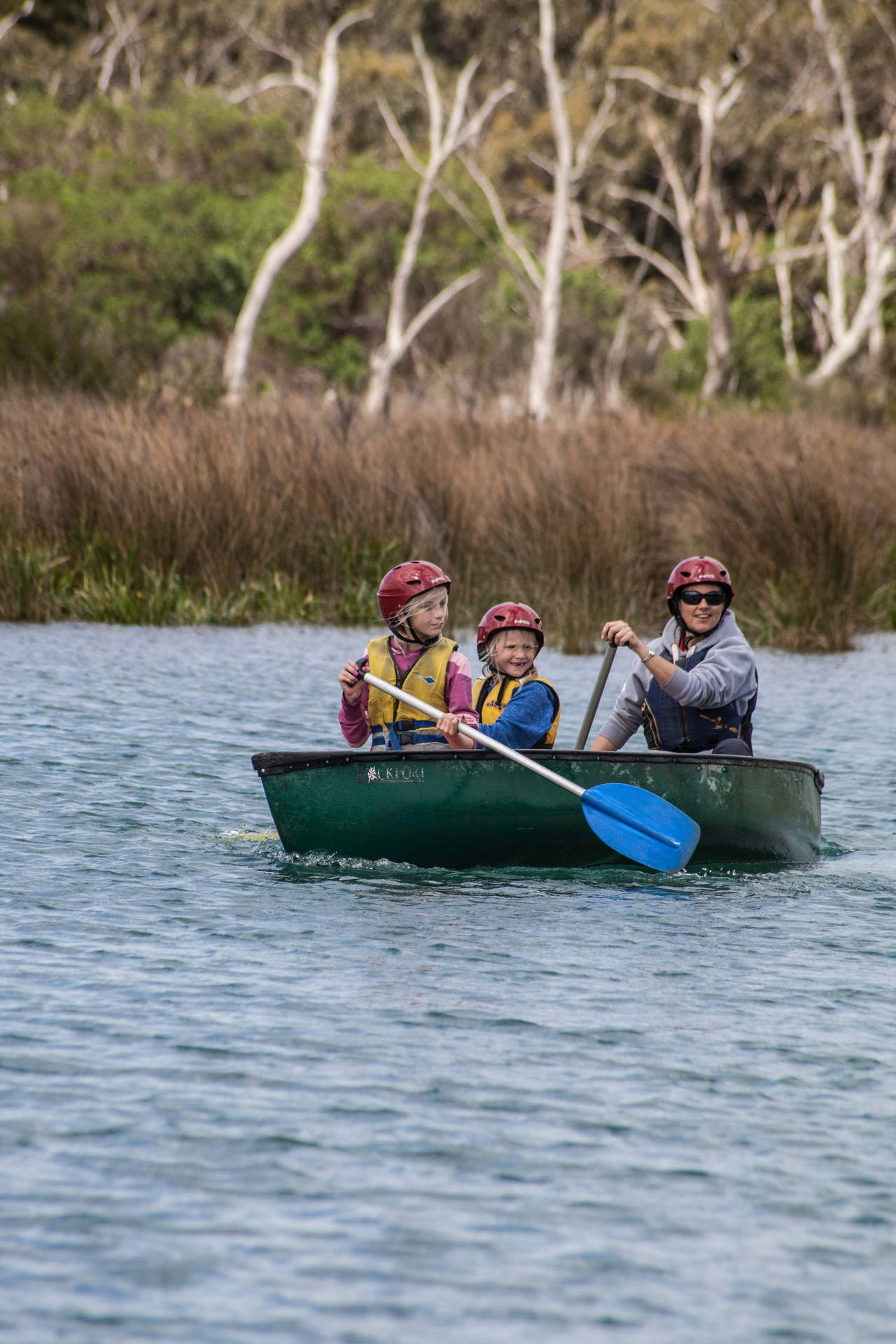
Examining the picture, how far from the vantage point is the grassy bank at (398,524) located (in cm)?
1366

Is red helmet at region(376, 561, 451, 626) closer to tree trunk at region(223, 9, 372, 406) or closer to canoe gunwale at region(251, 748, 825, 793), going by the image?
canoe gunwale at region(251, 748, 825, 793)

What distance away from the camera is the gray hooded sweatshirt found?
7168 mm

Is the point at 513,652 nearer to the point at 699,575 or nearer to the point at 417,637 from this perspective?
the point at 417,637

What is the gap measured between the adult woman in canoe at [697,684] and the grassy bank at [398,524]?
6.25 meters

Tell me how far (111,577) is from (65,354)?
6367 mm

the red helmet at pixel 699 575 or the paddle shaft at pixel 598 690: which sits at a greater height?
the red helmet at pixel 699 575

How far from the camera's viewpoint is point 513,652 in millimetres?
7164

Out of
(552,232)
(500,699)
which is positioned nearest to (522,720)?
(500,699)

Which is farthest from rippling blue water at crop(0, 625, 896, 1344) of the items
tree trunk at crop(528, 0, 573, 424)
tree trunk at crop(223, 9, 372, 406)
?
tree trunk at crop(528, 0, 573, 424)

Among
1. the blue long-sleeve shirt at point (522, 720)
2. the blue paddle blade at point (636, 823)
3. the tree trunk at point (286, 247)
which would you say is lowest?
the blue paddle blade at point (636, 823)

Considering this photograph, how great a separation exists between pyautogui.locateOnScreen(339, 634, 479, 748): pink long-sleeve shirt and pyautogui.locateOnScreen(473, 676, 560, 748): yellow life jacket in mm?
70

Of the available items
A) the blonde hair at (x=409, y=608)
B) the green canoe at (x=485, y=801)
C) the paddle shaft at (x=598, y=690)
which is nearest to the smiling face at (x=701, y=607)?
the paddle shaft at (x=598, y=690)

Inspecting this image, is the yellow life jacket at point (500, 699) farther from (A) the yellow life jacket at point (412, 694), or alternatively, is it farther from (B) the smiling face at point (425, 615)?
(B) the smiling face at point (425, 615)

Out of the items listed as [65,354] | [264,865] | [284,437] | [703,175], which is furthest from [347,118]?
[264,865]
